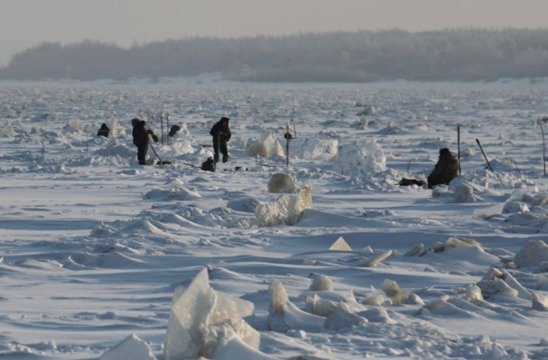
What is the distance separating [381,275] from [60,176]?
268 inches

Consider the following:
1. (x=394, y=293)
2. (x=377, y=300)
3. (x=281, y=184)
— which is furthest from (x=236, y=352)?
(x=281, y=184)

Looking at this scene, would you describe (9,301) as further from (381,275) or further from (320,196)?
(320,196)

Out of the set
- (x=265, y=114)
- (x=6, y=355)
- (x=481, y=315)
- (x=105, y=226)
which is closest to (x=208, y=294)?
(x=6, y=355)

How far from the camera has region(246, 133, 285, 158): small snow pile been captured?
1522 cm

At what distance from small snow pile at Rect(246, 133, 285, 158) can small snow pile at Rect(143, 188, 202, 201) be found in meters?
4.97

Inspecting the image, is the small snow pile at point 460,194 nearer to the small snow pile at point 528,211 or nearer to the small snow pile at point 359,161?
the small snow pile at point 528,211

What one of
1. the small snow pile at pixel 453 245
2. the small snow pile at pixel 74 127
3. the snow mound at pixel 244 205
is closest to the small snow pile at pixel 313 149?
the snow mound at pixel 244 205

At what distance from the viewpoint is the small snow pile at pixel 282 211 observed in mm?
8133

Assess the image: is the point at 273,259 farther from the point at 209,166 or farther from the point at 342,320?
the point at 209,166

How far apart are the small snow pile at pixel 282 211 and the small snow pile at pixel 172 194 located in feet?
5.50

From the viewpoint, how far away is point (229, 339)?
3805 mm

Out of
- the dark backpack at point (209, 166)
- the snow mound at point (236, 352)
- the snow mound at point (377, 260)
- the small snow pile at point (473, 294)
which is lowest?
the dark backpack at point (209, 166)

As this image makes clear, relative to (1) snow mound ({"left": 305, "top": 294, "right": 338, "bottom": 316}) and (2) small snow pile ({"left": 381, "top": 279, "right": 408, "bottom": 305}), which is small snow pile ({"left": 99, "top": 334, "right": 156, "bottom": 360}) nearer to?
Answer: (1) snow mound ({"left": 305, "top": 294, "right": 338, "bottom": 316})

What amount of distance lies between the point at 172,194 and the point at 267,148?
5.28 metres
